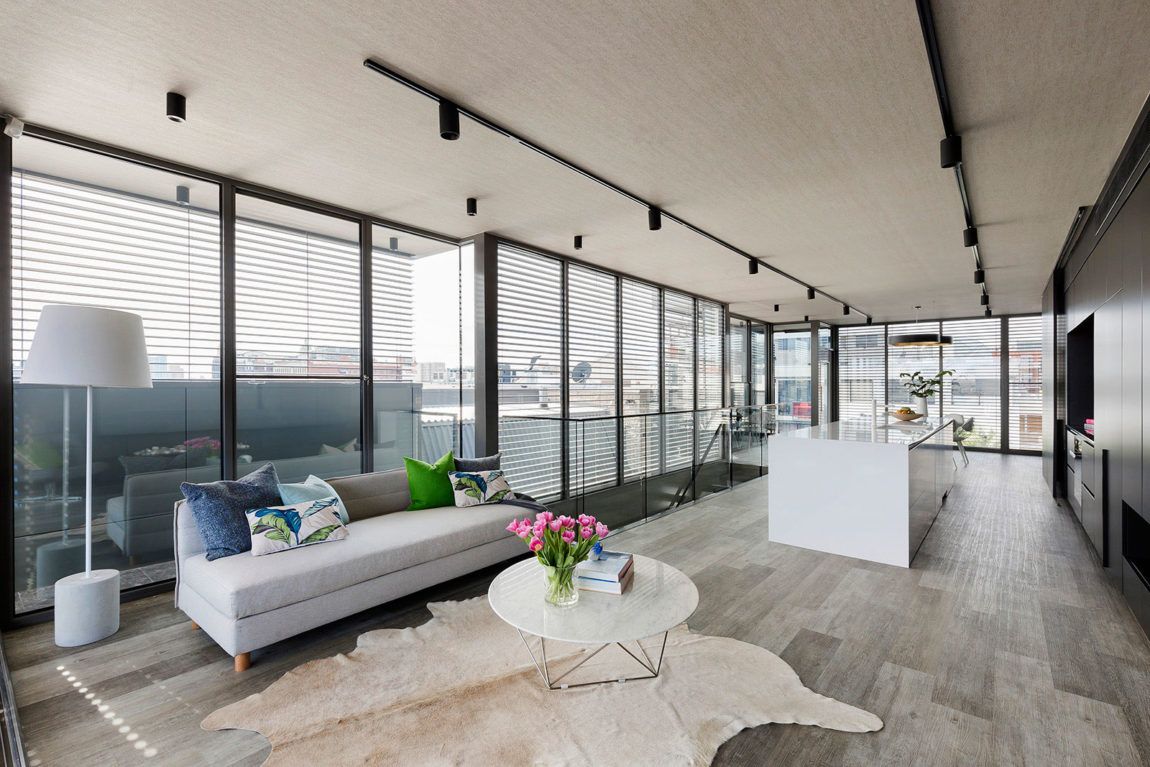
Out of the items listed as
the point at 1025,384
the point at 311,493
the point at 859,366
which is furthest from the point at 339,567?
the point at 1025,384

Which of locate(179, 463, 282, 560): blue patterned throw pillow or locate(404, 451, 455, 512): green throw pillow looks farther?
locate(404, 451, 455, 512): green throw pillow

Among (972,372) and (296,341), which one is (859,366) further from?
(296,341)

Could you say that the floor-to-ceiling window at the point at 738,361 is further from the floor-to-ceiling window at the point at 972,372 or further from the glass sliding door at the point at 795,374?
the floor-to-ceiling window at the point at 972,372

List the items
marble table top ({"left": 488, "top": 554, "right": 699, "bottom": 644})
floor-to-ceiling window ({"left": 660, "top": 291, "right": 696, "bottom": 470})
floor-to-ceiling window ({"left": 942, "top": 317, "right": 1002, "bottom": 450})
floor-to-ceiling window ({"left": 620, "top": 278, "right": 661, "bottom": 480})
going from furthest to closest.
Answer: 1. floor-to-ceiling window ({"left": 942, "top": 317, "right": 1002, "bottom": 450})
2. floor-to-ceiling window ({"left": 660, "top": 291, "right": 696, "bottom": 470})
3. floor-to-ceiling window ({"left": 620, "top": 278, "right": 661, "bottom": 480})
4. marble table top ({"left": 488, "top": 554, "right": 699, "bottom": 644})

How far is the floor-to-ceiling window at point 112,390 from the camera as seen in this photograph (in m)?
3.07

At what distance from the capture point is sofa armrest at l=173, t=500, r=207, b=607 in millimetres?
2979

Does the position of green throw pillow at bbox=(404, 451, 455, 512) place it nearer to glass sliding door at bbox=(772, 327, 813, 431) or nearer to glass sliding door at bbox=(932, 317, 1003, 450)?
glass sliding door at bbox=(772, 327, 813, 431)

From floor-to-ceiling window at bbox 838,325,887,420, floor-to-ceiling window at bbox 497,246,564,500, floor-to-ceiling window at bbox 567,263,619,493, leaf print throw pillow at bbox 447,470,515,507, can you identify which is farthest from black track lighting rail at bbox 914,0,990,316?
floor-to-ceiling window at bbox 838,325,887,420

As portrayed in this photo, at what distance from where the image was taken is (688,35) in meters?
2.12

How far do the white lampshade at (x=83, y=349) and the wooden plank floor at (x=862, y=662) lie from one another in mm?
1361

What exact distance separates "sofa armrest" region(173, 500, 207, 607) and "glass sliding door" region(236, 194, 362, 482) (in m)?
0.82

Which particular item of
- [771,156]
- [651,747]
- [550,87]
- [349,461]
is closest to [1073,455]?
[771,156]

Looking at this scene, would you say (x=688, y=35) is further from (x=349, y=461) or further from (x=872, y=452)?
(x=349, y=461)

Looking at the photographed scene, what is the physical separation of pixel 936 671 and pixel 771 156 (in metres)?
2.78
